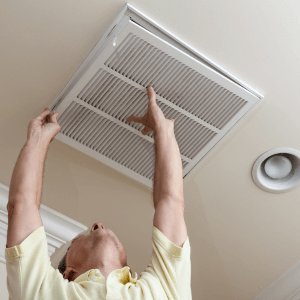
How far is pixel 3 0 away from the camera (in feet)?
4.17

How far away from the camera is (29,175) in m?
1.17

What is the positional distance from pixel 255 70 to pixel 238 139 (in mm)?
262

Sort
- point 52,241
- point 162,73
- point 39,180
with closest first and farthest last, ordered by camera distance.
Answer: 1. point 39,180
2. point 162,73
3. point 52,241

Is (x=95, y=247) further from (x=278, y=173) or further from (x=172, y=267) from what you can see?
(x=278, y=173)

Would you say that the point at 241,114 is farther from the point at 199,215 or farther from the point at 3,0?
the point at 3,0

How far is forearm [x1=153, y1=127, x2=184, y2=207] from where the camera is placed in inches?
49.8

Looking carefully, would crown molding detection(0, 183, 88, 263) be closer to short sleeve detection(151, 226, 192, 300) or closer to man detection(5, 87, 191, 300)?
man detection(5, 87, 191, 300)

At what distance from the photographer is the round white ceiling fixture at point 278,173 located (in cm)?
160

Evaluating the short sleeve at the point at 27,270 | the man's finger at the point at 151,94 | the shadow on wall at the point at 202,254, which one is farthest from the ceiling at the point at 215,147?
the short sleeve at the point at 27,270

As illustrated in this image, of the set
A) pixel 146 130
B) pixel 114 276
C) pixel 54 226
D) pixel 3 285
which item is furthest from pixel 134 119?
pixel 3 285

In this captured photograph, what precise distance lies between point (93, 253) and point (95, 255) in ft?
0.04

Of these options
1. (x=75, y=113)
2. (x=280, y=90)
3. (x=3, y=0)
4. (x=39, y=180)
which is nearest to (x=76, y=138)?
(x=75, y=113)

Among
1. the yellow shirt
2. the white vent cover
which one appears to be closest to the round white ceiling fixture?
the white vent cover

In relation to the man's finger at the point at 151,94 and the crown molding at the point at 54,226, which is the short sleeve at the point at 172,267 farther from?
the crown molding at the point at 54,226
